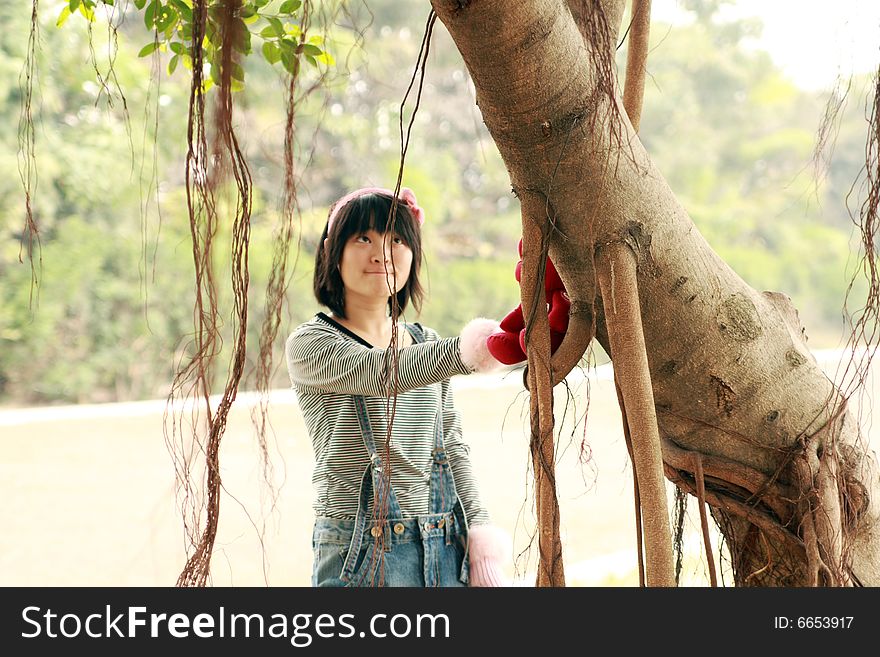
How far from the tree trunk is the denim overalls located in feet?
1.55

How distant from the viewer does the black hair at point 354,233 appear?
1.58 meters

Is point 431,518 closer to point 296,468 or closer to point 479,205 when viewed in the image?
point 296,468

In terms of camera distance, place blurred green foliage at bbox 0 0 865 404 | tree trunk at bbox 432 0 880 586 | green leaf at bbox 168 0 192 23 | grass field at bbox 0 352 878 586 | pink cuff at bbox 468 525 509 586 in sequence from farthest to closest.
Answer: blurred green foliage at bbox 0 0 865 404
grass field at bbox 0 352 878 586
pink cuff at bbox 468 525 509 586
green leaf at bbox 168 0 192 23
tree trunk at bbox 432 0 880 586

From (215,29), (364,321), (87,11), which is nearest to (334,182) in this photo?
(364,321)

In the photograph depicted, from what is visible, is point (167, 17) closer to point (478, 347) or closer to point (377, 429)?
point (478, 347)

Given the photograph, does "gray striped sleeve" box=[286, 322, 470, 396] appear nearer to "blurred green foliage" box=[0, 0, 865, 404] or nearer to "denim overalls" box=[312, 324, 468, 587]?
"denim overalls" box=[312, 324, 468, 587]

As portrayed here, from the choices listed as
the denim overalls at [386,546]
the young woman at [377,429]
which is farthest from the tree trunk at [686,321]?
the denim overalls at [386,546]

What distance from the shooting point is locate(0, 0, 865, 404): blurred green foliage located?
20.2 feet

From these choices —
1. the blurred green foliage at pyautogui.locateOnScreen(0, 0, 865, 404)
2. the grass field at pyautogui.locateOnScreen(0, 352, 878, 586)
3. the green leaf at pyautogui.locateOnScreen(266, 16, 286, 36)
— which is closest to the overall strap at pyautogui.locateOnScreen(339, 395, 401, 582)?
the green leaf at pyautogui.locateOnScreen(266, 16, 286, 36)

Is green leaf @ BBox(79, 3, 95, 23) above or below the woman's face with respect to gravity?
above

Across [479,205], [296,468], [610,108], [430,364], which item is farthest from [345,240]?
[479,205]

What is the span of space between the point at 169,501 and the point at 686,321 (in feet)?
13.2

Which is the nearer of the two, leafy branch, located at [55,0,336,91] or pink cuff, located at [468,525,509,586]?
leafy branch, located at [55,0,336,91]

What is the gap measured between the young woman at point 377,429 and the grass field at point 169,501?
5.72ft
